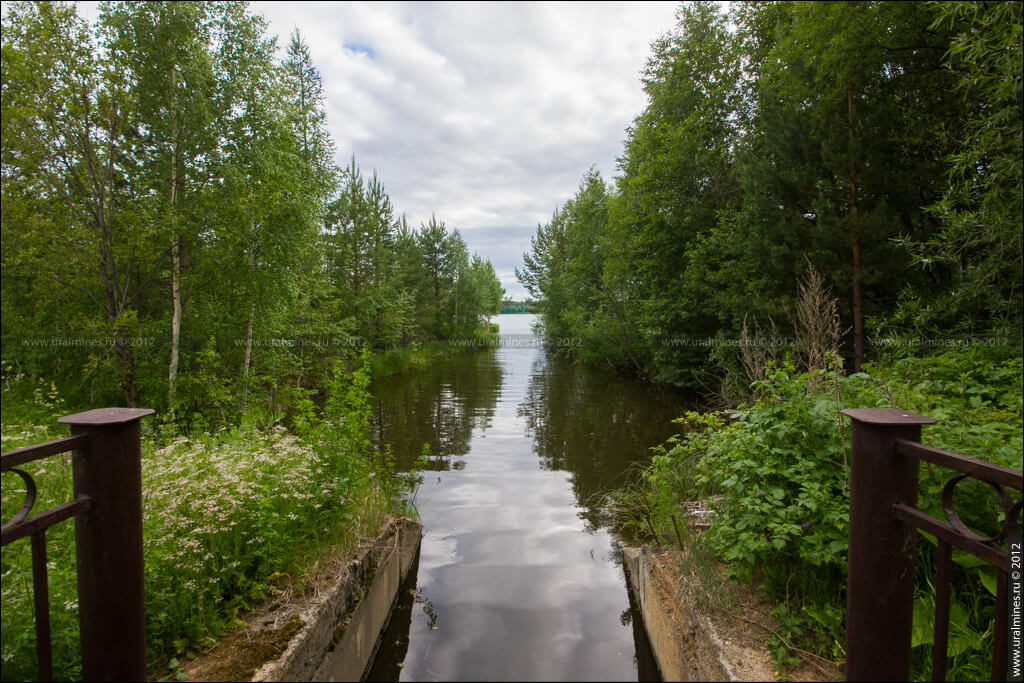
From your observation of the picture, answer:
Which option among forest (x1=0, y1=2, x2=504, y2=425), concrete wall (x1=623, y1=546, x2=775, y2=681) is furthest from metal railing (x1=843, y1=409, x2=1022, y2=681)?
forest (x1=0, y1=2, x2=504, y2=425)

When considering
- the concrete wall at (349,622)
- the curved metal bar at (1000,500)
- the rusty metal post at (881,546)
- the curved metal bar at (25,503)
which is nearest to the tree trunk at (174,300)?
the concrete wall at (349,622)

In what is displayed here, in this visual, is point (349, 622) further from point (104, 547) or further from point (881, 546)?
point (881, 546)

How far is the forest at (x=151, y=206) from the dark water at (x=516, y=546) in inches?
→ 141

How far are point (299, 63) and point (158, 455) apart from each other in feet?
59.6

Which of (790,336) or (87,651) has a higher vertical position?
(790,336)

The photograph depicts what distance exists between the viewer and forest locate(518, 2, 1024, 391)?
615 centimetres

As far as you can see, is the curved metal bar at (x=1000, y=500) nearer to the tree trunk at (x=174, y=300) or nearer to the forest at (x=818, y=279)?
the forest at (x=818, y=279)

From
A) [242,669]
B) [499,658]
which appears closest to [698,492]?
[499,658]

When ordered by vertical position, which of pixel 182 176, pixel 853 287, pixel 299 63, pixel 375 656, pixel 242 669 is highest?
pixel 299 63

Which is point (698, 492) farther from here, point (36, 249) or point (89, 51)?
point (89, 51)

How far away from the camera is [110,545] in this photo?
1.85 meters

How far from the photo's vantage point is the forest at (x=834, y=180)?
615 cm

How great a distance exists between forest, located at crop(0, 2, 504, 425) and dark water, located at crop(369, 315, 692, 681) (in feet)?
11.8

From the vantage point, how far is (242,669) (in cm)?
255
